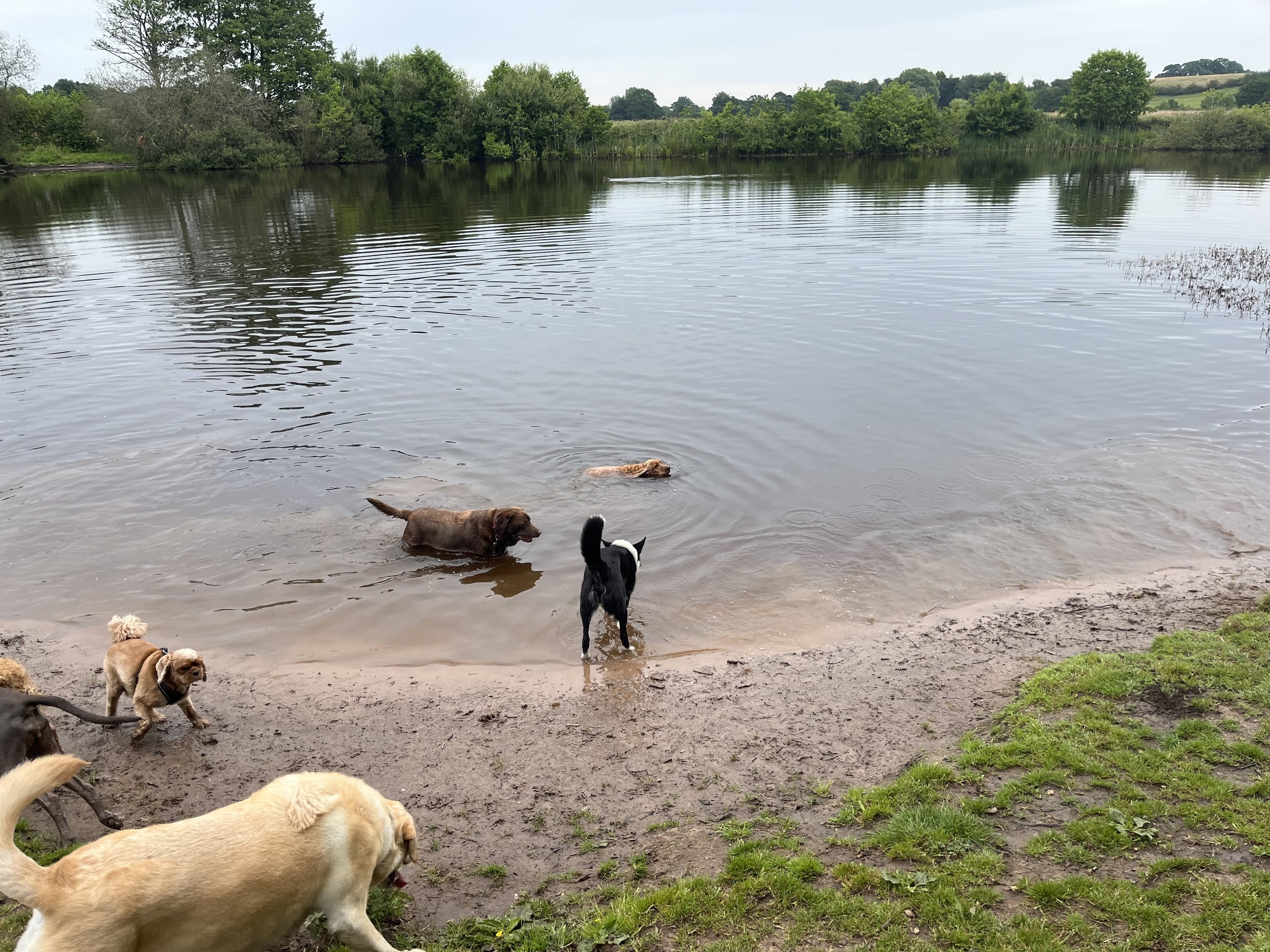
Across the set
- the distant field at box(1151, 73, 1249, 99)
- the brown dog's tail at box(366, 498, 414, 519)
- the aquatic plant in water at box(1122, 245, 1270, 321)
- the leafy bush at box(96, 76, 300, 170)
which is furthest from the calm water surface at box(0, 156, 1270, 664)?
the distant field at box(1151, 73, 1249, 99)

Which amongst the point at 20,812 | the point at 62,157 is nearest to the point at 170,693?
the point at 20,812

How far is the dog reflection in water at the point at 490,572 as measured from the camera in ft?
31.2

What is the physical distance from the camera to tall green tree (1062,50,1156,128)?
82.8 metres

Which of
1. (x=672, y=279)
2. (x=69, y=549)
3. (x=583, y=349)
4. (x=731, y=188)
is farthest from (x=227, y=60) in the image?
(x=69, y=549)

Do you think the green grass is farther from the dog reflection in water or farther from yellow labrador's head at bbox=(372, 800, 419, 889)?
yellow labrador's head at bbox=(372, 800, 419, 889)

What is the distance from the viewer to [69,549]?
1007cm

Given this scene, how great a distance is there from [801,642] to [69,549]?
8.97 metres

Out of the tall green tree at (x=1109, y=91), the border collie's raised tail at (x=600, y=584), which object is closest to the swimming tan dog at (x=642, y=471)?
the border collie's raised tail at (x=600, y=584)

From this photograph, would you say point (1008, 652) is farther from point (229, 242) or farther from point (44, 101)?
point (44, 101)

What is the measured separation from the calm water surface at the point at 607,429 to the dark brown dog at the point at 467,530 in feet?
1.03

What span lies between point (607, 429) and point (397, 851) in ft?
32.8

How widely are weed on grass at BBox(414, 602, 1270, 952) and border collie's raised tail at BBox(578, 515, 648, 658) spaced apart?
9.11 ft

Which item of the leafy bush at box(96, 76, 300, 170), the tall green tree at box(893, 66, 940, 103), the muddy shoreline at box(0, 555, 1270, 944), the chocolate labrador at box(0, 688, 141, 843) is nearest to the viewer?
the chocolate labrador at box(0, 688, 141, 843)

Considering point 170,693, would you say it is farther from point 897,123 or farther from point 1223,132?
point 897,123
